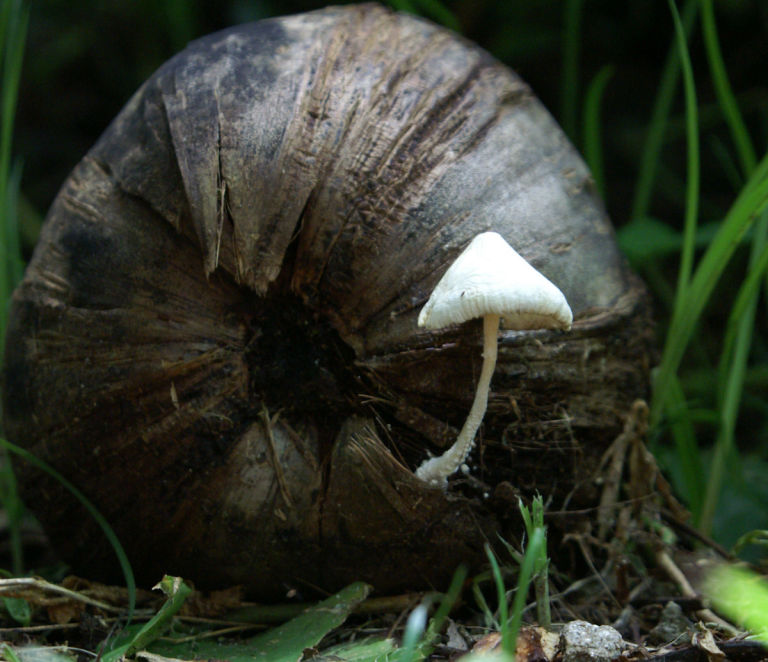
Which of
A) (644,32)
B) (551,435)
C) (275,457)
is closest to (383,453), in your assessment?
(275,457)

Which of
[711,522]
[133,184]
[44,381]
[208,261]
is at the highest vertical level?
[133,184]

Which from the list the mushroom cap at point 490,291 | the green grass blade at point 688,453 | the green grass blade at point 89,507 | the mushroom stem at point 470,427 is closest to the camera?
the mushroom cap at point 490,291

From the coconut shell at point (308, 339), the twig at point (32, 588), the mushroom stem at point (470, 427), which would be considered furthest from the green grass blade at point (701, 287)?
the twig at point (32, 588)

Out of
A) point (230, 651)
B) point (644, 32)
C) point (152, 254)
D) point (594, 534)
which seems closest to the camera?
point (230, 651)

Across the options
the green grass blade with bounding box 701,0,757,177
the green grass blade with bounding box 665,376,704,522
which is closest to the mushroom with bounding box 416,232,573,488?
the green grass blade with bounding box 665,376,704,522

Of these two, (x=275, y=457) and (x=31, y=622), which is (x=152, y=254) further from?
(x=31, y=622)

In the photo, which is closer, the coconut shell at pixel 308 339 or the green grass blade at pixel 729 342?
the coconut shell at pixel 308 339

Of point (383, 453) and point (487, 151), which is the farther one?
point (487, 151)

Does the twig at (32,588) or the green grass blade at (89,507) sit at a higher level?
the green grass blade at (89,507)

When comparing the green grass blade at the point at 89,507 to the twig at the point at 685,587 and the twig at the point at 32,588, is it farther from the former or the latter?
the twig at the point at 685,587
